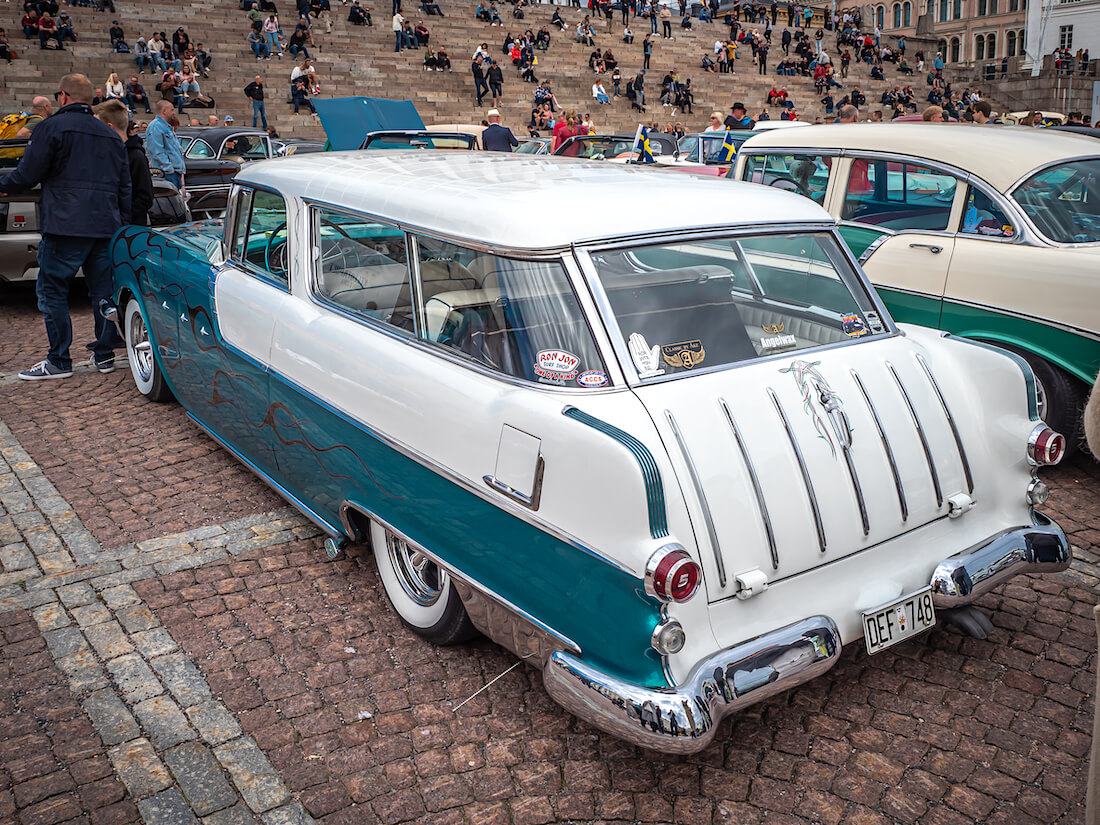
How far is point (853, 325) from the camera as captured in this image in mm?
3539

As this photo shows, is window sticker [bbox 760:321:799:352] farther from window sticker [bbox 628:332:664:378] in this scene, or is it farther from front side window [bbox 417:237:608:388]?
front side window [bbox 417:237:608:388]

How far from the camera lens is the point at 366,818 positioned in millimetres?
2750

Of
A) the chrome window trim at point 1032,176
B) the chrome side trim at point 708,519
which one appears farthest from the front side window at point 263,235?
the chrome window trim at point 1032,176

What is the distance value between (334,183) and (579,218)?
4.56ft

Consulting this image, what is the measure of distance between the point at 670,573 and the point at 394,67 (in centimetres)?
3389

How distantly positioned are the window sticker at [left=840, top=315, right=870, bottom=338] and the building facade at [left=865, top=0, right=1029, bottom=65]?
7114 cm

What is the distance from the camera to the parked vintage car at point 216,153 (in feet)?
47.5

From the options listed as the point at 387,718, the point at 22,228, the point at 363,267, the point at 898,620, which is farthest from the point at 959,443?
the point at 22,228

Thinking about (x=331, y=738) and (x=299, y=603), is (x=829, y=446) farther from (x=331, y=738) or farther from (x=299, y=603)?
(x=299, y=603)

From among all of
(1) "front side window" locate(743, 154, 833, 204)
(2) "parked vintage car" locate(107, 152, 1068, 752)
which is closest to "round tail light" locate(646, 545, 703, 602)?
(2) "parked vintage car" locate(107, 152, 1068, 752)

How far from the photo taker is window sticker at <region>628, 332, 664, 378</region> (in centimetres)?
294

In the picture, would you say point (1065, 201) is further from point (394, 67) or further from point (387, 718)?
point (394, 67)

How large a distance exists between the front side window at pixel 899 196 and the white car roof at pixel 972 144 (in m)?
0.11

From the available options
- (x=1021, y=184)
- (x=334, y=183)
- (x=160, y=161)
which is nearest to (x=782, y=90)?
(x=160, y=161)
